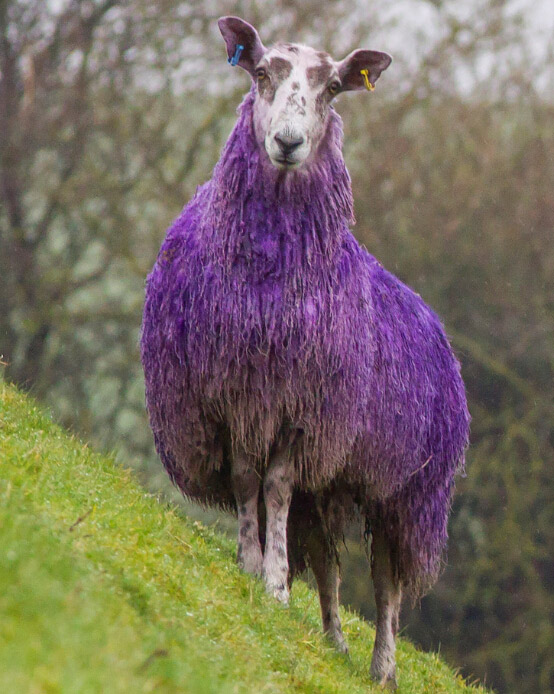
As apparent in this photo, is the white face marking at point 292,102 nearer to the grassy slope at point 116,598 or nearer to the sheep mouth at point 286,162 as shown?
the sheep mouth at point 286,162

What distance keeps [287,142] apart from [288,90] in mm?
364

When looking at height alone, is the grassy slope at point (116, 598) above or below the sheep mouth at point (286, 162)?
below

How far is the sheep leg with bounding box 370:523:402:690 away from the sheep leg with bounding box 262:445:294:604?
1325 millimetres

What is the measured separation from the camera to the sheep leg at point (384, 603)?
7164mm

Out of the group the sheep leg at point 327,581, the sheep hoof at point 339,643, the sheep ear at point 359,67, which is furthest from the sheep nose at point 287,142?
the sheep hoof at point 339,643

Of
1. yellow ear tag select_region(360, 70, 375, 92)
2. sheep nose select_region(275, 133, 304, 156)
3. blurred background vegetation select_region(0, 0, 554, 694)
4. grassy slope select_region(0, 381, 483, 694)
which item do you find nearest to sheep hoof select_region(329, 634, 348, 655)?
grassy slope select_region(0, 381, 483, 694)

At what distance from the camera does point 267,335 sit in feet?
19.3

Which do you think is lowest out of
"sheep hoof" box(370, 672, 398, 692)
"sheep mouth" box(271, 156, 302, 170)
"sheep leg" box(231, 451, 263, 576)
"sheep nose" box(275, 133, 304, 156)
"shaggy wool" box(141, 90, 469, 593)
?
"sheep hoof" box(370, 672, 398, 692)

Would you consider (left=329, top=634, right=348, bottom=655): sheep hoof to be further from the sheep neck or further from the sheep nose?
the sheep nose

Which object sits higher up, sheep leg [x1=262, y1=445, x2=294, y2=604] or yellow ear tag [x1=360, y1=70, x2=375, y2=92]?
yellow ear tag [x1=360, y1=70, x2=375, y2=92]

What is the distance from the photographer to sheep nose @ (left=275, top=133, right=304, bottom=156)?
5730mm

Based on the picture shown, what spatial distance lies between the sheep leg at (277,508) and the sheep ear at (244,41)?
2033 millimetres

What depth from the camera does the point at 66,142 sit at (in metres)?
15.7

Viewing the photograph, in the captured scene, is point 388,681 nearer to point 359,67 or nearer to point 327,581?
point 327,581
